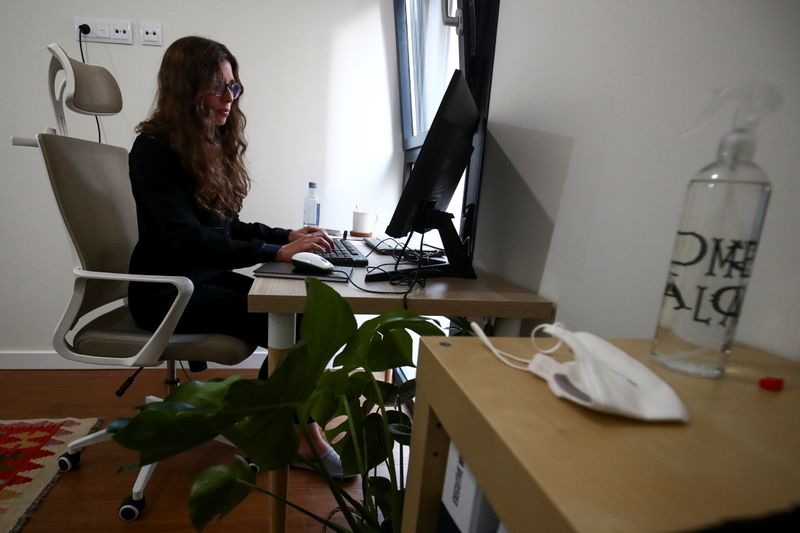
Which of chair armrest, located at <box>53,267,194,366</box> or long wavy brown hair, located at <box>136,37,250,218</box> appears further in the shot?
long wavy brown hair, located at <box>136,37,250,218</box>

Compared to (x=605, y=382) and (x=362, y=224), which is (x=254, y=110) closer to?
(x=362, y=224)

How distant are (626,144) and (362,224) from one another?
1.54 m

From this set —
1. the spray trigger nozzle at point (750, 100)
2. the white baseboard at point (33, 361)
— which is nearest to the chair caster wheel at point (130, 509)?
the white baseboard at point (33, 361)

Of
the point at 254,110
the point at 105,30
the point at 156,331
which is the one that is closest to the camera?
the point at 156,331

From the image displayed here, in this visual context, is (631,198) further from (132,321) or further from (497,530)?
(132,321)

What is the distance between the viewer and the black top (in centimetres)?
122

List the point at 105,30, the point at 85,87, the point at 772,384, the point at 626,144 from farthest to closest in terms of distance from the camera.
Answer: the point at 105,30, the point at 85,87, the point at 626,144, the point at 772,384

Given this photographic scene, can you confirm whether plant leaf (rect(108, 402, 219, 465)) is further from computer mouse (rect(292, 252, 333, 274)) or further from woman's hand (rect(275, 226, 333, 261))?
woman's hand (rect(275, 226, 333, 261))

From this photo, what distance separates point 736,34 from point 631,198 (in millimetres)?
276

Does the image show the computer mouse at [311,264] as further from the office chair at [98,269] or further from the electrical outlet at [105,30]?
the electrical outlet at [105,30]

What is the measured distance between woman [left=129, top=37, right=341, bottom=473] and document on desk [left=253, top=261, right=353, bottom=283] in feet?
0.38

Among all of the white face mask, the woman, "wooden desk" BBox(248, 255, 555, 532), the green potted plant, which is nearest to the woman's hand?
the woman

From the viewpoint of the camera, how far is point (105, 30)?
76.0 inches

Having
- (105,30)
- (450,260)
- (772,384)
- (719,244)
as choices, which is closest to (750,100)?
(719,244)
